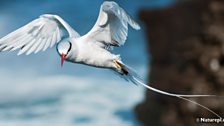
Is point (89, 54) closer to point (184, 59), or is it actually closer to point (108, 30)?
Result: point (108, 30)

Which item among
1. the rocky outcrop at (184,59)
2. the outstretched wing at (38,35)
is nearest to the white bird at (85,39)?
the outstretched wing at (38,35)

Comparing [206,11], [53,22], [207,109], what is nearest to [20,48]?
[53,22]

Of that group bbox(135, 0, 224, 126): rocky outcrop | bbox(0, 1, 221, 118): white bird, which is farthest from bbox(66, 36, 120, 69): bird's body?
bbox(135, 0, 224, 126): rocky outcrop

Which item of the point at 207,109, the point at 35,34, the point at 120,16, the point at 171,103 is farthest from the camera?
the point at 171,103

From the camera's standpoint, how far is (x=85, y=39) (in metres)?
1.47

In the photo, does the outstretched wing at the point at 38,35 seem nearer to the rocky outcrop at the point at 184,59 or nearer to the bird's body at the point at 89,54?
the bird's body at the point at 89,54

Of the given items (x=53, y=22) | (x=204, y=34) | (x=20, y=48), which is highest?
(x=204, y=34)

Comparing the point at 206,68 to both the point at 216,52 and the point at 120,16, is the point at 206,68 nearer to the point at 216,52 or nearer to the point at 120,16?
the point at 216,52

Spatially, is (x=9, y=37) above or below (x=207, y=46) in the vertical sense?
below

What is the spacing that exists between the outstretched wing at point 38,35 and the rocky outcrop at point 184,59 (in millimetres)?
1101

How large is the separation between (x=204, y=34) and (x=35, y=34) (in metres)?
1.24

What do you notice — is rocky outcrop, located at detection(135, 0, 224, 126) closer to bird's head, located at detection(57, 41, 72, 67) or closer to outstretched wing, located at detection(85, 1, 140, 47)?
outstretched wing, located at detection(85, 1, 140, 47)

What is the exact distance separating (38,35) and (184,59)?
1.25 metres

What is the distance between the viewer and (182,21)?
2727mm
